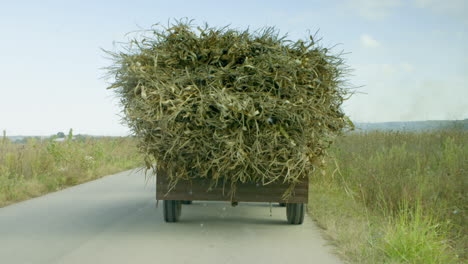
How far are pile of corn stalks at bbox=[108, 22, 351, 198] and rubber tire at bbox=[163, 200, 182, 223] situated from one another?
793 millimetres

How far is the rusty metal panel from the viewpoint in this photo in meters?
6.13

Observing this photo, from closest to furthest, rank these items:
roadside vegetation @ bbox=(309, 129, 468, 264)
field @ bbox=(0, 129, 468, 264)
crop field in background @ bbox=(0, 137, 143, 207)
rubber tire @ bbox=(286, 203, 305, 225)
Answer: roadside vegetation @ bbox=(309, 129, 468, 264)
field @ bbox=(0, 129, 468, 264)
rubber tire @ bbox=(286, 203, 305, 225)
crop field in background @ bbox=(0, 137, 143, 207)

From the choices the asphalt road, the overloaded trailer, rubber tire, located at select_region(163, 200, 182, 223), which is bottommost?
the asphalt road

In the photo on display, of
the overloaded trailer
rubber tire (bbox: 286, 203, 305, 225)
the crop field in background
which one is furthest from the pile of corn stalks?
the crop field in background

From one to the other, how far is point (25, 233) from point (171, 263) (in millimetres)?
2583

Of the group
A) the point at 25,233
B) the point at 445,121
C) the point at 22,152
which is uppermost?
the point at 445,121

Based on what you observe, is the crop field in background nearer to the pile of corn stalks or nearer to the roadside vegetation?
the pile of corn stalks

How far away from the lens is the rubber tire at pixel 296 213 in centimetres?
656

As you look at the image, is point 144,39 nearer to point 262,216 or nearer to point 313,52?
point 313,52

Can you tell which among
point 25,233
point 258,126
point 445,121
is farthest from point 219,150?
point 445,121

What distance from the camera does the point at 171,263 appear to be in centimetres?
462

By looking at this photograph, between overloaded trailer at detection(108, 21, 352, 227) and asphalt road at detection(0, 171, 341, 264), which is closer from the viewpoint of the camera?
asphalt road at detection(0, 171, 341, 264)

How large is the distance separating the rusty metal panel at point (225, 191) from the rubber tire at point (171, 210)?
479 millimetres

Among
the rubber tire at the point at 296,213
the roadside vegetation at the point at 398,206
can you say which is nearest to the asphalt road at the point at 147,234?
the rubber tire at the point at 296,213
